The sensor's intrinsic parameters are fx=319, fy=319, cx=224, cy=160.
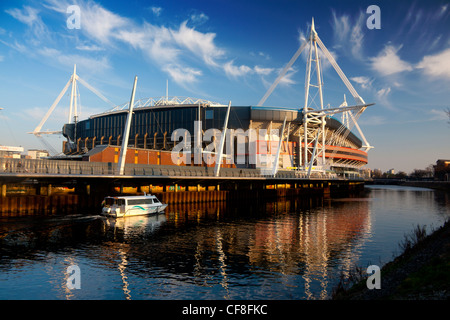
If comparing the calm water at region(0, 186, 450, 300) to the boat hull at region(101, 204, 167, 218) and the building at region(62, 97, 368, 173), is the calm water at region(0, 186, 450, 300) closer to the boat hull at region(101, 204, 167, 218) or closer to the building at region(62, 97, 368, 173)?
the boat hull at region(101, 204, 167, 218)

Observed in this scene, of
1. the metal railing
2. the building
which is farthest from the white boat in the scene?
the building

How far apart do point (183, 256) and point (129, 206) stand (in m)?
24.0

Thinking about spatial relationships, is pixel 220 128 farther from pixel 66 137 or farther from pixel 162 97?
pixel 66 137

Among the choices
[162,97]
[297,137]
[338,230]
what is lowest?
[338,230]

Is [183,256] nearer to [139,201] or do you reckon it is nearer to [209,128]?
[139,201]

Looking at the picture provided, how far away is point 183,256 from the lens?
997 inches

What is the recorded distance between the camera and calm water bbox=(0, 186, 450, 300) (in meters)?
17.9

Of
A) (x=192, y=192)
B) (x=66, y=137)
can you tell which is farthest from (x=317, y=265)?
(x=66, y=137)

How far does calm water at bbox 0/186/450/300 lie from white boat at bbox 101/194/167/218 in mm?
2222

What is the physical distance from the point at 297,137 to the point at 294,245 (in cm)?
10392

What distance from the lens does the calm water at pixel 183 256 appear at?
17922mm
